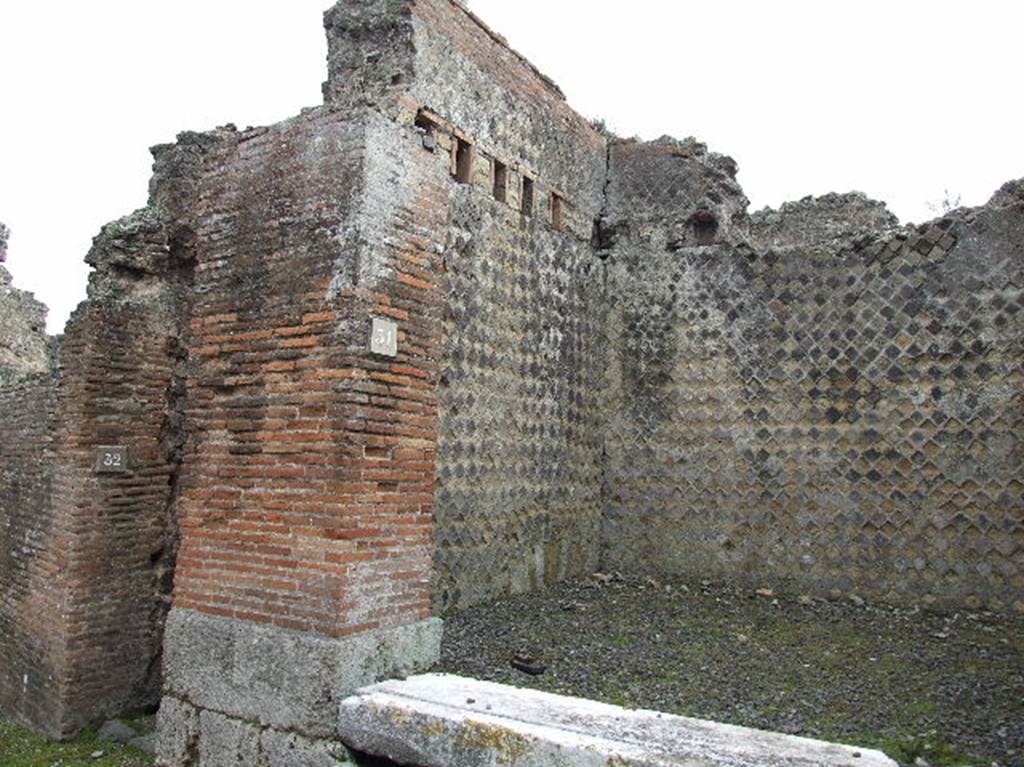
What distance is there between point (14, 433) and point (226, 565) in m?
4.00

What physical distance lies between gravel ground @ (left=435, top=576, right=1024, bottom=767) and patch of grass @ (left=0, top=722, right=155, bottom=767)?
101 inches

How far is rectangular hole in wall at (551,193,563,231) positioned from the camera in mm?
7359

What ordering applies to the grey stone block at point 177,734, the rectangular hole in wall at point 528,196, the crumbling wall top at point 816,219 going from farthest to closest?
1. the crumbling wall top at point 816,219
2. the rectangular hole in wall at point 528,196
3. the grey stone block at point 177,734

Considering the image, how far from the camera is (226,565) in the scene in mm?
4641

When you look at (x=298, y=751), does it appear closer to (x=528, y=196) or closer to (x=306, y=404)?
(x=306, y=404)

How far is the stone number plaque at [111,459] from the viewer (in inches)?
255

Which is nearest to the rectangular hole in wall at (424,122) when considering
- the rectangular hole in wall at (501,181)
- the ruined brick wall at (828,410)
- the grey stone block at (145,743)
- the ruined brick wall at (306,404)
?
the rectangular hole in wall at (501,181)

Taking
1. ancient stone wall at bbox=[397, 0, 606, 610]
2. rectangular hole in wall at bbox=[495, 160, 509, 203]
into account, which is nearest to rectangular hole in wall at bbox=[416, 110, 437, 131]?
ancient stone wall at bbox=[397, 0, 606, 610]

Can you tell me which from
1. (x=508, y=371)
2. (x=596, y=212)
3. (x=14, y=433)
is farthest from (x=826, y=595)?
(x=14, y=433)

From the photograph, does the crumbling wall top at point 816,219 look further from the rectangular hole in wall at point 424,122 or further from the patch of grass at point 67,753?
the patch of grass at point 67,753

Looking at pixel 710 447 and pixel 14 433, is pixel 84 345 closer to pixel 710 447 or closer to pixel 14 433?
pixel 14 433

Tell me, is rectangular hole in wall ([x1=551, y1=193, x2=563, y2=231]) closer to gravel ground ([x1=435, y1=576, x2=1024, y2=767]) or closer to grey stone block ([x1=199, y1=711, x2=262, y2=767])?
gravel ground ([x1=435, y1=576, x2=1024, y2=767])

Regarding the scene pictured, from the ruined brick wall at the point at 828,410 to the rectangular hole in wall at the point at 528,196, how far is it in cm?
115

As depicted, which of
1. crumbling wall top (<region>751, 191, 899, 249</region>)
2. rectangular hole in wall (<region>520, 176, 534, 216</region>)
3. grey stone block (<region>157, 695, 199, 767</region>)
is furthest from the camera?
crumbling wall top (<region>751, 191, 899, 249</region>)
